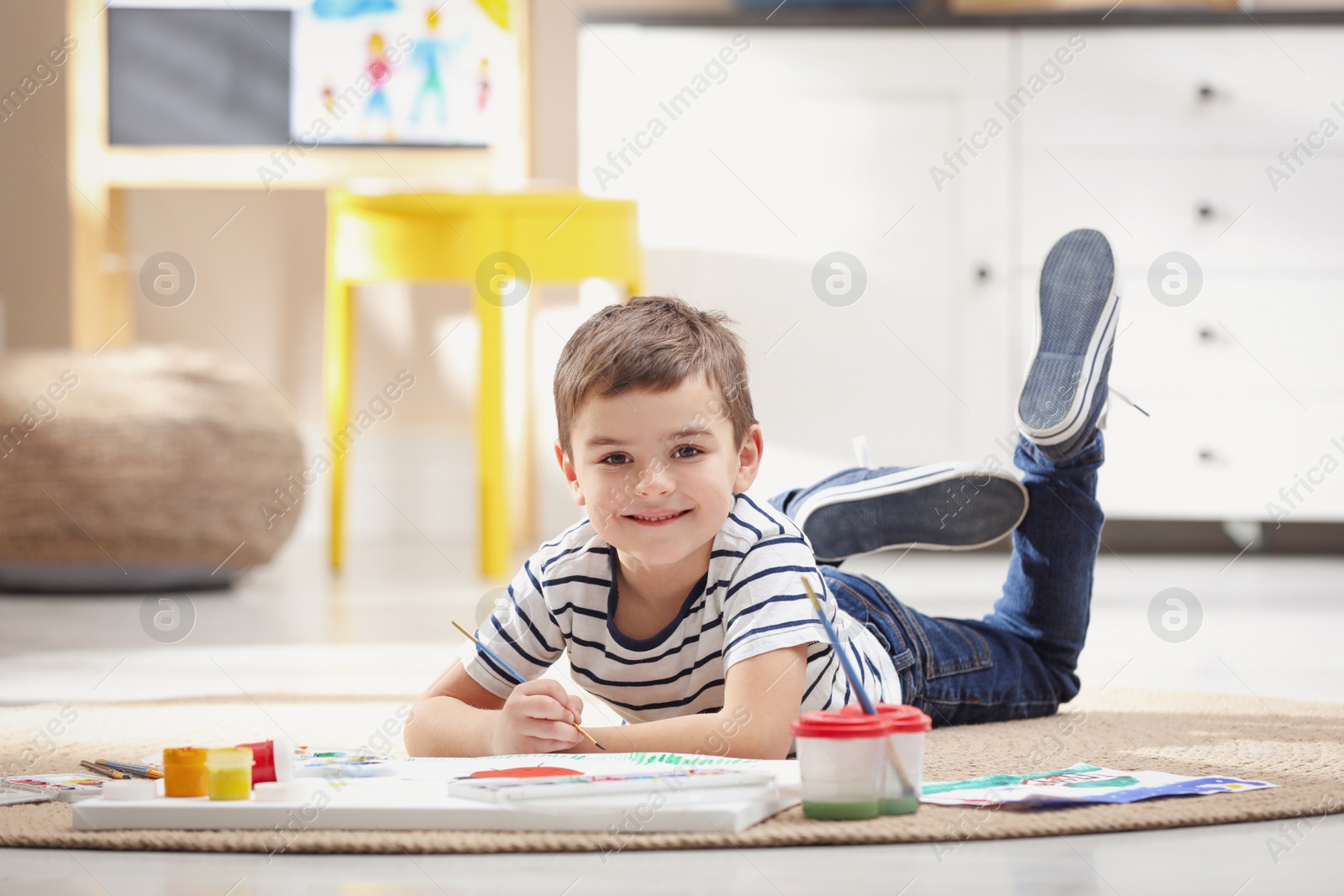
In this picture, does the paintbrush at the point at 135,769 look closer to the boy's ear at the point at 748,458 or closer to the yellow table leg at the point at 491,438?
the boy's ear at the point at 748,458

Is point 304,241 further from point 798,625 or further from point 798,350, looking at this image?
point 798,625

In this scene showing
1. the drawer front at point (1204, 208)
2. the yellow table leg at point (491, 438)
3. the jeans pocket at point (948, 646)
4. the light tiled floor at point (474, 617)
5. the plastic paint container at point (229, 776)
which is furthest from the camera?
the drawer front at point (1204, 208)

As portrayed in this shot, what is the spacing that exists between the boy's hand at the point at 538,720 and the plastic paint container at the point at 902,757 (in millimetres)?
189

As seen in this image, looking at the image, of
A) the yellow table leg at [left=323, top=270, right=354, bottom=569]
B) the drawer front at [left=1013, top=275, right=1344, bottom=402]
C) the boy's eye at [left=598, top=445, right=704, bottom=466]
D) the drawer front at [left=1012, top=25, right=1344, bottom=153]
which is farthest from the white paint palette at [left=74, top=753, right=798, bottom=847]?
the drawer front at [left=1012, top=25, right=1344, bottom=153]

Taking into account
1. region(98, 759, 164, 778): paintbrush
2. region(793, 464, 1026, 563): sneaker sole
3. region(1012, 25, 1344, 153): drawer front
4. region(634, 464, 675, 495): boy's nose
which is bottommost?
region(98, 759, 164, 778): paintbrush

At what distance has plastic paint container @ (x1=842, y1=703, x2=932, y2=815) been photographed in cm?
75

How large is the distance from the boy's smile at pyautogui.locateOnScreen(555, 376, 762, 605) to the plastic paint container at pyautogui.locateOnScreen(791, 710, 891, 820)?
0.19 metres

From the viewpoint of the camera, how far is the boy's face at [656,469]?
904 mm

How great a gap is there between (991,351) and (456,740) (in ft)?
6.04

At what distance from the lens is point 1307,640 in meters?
1.66

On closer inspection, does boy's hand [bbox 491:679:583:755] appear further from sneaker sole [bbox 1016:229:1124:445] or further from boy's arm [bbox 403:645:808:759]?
sneaker sole [bbox 1016:229:1124:445]

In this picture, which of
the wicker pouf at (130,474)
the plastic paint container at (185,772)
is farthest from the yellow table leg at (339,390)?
the plastic paint container at (185,772)

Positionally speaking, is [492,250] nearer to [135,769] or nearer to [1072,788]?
[135,769]

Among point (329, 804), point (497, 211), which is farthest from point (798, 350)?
point (329, 804)
